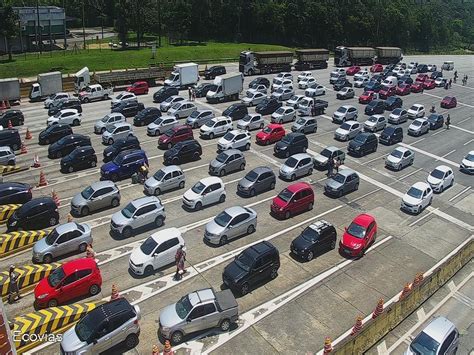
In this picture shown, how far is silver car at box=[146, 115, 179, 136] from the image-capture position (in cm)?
4394

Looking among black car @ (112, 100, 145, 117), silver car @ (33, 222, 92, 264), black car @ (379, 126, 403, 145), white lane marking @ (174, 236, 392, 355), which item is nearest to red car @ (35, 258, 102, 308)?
silver car @ (33, 222, 92, 264)

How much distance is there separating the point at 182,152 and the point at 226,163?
438 cm

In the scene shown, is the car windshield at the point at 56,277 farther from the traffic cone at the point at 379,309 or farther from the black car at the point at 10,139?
the black car at the point at 10,139

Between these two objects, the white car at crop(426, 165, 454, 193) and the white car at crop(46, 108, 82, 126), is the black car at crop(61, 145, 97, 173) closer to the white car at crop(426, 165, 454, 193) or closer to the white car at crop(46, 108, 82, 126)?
the white car at crop(46, 108, 82, 126)

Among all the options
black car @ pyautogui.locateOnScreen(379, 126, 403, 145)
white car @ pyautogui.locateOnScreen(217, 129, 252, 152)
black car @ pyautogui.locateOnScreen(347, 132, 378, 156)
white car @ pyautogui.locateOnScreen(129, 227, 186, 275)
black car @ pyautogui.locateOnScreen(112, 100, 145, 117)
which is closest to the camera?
white car @ pyautogui.locateOnScreen(129, 227, 186, 275)

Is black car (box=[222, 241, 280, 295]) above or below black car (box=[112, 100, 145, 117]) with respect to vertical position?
below

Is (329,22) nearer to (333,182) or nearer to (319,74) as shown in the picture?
(319,74)

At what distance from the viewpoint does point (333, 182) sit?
3419 cm

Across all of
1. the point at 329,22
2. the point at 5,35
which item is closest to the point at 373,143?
Answer: the point at 5,35

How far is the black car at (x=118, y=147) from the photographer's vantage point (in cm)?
3794

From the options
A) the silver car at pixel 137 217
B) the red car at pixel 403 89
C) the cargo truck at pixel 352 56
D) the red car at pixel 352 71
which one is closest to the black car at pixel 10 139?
the silver car at pixel 137 217

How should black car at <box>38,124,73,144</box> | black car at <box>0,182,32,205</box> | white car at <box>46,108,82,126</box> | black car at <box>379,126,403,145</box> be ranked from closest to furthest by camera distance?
black car at <box>0,182,32,205</box> < black car at <box>38,124,73,144</box> < black car at <box>379,126,403,145</box> < white car at <box>46,108,82,126</box>

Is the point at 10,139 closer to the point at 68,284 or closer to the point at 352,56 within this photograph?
the point at 68,284

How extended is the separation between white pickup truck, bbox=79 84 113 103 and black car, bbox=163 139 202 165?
20.9 m
